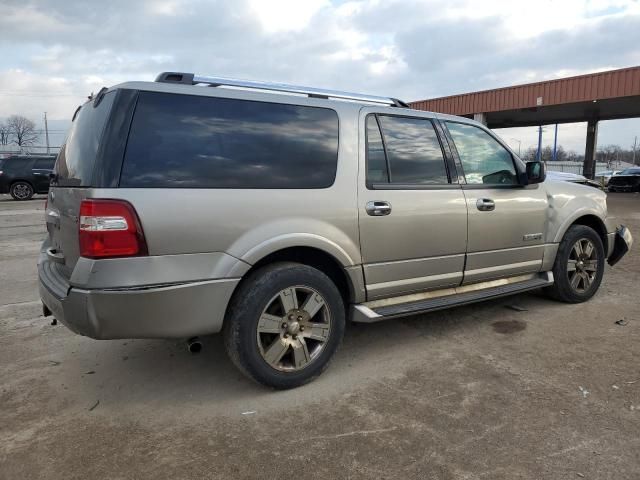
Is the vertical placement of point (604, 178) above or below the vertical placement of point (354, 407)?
below

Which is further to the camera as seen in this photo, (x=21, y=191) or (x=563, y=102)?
(x=563, y=102)

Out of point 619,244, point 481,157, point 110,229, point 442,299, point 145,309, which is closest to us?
point 110,229

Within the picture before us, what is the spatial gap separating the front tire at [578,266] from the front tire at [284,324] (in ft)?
8.74

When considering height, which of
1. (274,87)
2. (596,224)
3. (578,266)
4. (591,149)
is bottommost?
(578,266)

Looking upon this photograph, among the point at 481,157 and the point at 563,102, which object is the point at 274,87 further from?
the point at 563,102

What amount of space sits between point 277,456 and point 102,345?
2179 millimetres

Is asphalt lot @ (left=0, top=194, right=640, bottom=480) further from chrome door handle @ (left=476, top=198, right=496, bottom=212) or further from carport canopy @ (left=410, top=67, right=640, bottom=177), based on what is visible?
carport canopy @ (left=410, top=67, right=640, bottom=177)

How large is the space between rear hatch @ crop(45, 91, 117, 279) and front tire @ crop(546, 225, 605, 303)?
13.6 feet

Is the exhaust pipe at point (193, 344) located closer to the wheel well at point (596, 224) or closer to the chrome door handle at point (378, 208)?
the chrome door handle at point (378, 208)

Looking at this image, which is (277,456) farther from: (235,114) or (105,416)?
(235,114)

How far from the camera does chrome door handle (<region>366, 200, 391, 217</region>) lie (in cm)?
341

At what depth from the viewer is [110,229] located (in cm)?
256

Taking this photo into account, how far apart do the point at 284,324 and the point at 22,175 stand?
19424mm

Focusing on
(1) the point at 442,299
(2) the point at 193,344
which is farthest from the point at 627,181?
(2) the point at 193,344
